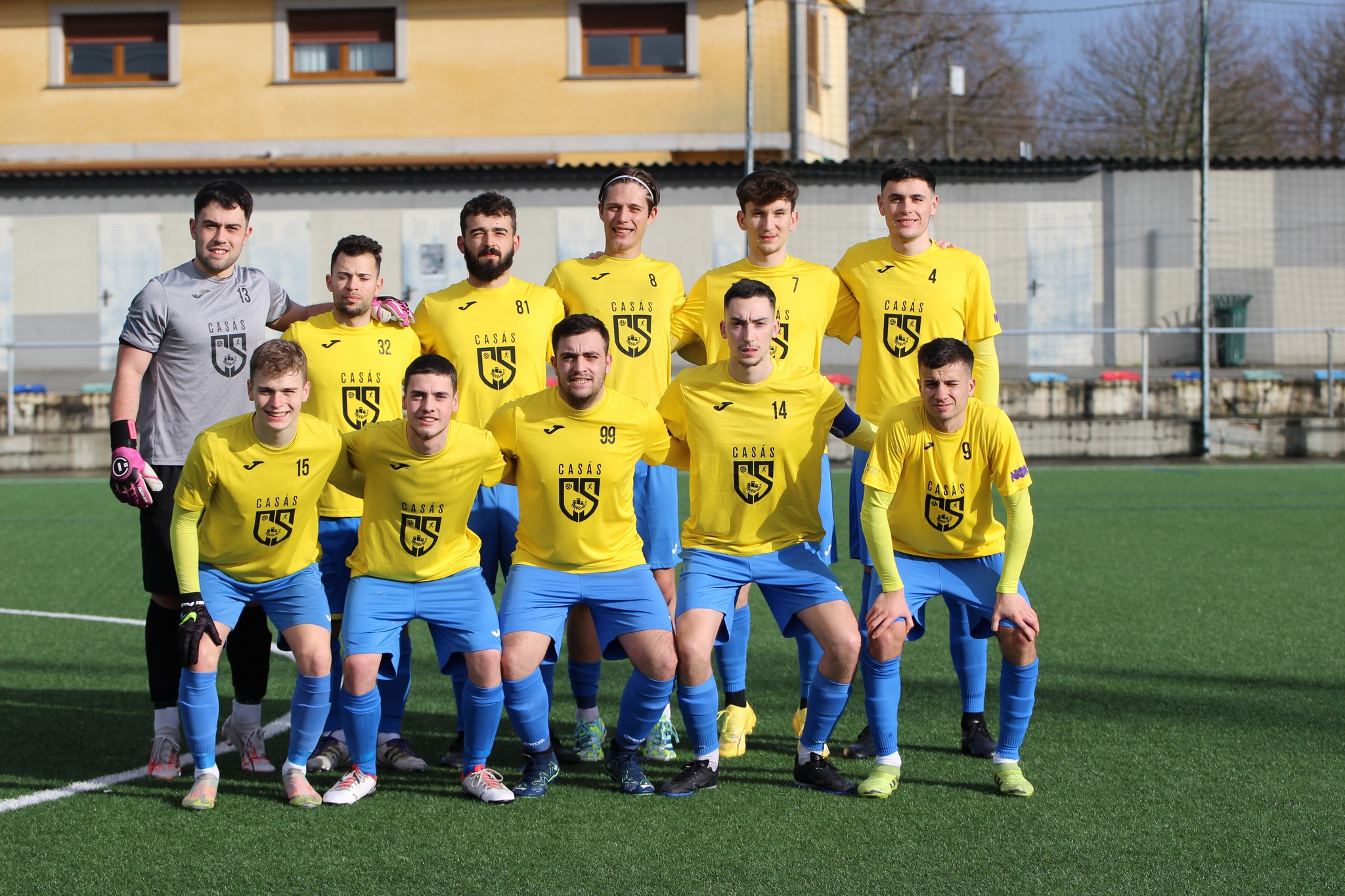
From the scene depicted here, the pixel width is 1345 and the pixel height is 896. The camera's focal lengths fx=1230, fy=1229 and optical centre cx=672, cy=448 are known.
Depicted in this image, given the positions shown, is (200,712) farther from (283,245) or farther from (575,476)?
(283,245)

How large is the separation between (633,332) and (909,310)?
41.8 inches

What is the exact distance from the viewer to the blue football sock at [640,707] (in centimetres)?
416

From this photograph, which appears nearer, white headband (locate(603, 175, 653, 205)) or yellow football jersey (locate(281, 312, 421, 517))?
yellow football jersey (locate(281, 312, 421, 517))

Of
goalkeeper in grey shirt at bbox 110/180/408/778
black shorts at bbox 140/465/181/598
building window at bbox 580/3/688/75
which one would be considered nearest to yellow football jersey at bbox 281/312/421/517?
goalkeeper in grey shirt at bbox 110/180/408/778

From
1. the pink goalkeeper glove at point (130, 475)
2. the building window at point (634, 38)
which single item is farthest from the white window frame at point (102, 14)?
the pink goalkeeper glove at point (130, 475)

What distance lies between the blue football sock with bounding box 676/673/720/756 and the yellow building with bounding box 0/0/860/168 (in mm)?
18825

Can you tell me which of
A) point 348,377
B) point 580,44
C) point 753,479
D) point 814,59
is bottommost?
point 753,479

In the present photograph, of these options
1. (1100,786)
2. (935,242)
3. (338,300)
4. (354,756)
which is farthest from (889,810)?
(338,300)

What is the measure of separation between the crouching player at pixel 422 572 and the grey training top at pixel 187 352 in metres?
0.71

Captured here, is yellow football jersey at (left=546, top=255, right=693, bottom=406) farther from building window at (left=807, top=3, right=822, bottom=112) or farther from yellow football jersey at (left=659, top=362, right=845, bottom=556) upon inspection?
building window at (left=807, top=3, right=822, bottom=112)

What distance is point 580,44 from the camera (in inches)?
882

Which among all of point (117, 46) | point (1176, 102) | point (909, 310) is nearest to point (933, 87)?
point (1176, 102)

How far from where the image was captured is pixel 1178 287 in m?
20.7

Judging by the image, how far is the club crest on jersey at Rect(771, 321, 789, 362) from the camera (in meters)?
4.69
